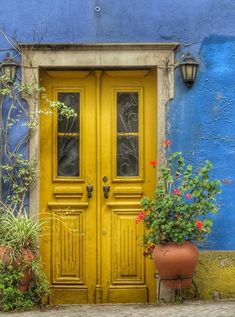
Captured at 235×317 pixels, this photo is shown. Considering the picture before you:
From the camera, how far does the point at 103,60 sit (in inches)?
320

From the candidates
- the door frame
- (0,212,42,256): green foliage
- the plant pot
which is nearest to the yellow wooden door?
the door frame

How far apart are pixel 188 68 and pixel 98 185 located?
64.3 inches

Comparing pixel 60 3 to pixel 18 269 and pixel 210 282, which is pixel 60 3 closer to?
pixel 18 269

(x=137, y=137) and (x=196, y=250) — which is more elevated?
(x=137, y=137)

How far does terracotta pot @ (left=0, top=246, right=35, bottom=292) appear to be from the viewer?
24.7 feet

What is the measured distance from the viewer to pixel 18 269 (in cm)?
755

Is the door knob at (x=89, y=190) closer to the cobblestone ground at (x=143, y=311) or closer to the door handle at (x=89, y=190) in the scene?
the door handle at (x=89, y=190)

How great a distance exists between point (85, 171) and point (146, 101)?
104 cm

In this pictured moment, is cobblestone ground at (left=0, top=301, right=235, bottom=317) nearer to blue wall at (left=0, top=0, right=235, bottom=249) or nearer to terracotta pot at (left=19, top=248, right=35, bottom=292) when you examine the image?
terracotta pot at (left=19, top=248, right=35, bottom=292)

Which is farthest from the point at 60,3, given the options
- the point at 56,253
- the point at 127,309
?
the point at 127,309

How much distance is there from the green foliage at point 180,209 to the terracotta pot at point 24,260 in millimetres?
1207

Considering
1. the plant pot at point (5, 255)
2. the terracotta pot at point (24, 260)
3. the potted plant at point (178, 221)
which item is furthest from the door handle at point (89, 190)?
the plant pot at point (5, 255)

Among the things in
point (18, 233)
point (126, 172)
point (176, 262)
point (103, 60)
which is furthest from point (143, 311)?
point (103, 60)

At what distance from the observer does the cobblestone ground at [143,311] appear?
721cm
